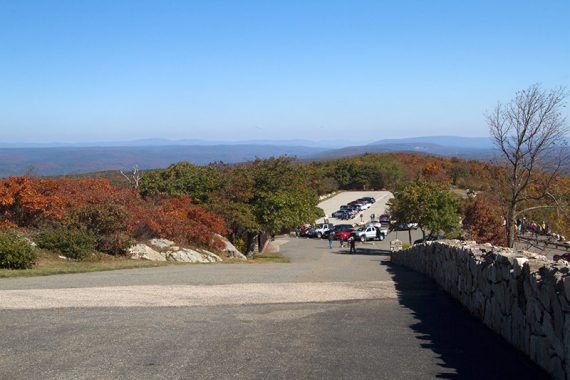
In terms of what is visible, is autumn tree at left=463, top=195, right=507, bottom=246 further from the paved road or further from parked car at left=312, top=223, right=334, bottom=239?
parked car at left=312, top=223, right=334, bottom=239

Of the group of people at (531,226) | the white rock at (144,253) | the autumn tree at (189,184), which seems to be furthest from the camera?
the autumn tree at (189,184)

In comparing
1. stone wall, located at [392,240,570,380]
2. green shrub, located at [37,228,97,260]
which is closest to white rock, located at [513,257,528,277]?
stone wall, located at [392,240,570,380]

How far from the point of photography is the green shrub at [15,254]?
51.7ft

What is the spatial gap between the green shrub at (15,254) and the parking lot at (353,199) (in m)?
55.1

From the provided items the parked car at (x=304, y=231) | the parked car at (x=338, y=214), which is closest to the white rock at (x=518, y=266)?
the parked car at (x=304, y=231)

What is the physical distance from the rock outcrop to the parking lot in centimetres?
4674

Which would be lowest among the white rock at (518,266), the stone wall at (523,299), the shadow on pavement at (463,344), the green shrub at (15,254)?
the green shrub at (15,254)

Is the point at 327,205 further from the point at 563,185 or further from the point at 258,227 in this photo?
the point at 563,185

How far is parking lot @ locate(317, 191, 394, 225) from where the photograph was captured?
72.0 metres

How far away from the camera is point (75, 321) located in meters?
9.26

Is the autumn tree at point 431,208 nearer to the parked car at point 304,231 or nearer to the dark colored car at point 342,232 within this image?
the dark colored car at point 342,232

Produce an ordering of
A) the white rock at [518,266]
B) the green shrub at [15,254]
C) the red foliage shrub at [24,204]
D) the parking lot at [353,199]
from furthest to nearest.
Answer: the parking lot at [353,199] < the red foliage shrub at [24,204] < the green shrub at [15,254] < the white rock at [518,266]

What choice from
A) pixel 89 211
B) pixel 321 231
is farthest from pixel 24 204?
pixel 321 231

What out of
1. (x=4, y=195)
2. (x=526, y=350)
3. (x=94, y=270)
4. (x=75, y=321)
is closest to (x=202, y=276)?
(x=94, y=270)
